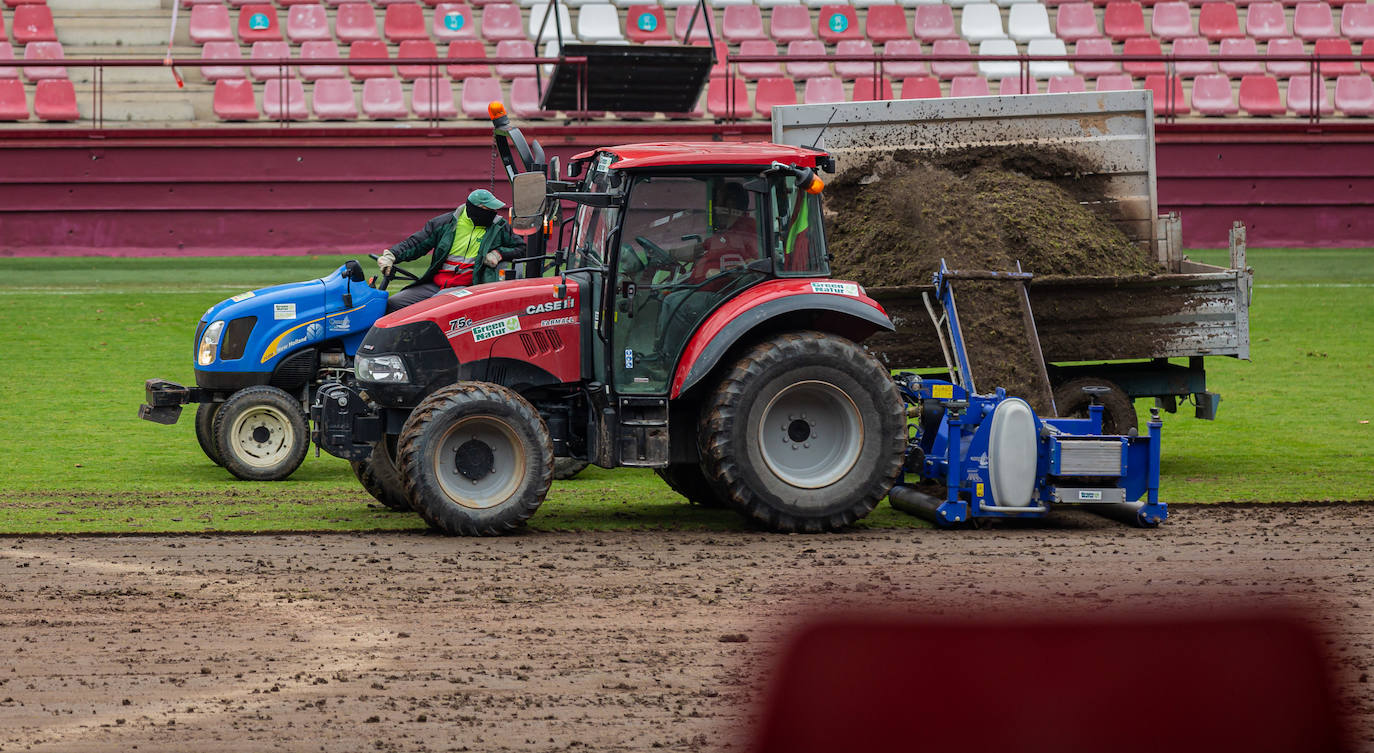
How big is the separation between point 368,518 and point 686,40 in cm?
1200

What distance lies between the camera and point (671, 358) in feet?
28.7

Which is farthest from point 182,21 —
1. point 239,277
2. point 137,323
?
point 137,323

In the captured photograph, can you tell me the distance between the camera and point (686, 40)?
→ 20109 mm

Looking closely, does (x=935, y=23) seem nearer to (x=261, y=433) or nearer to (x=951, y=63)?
(x=951, y=63)

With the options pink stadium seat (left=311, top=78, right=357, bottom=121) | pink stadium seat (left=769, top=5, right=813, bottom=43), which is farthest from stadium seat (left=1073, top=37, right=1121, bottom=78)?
pink stadium seat (left=311, top=78, right=357, bottom=121)

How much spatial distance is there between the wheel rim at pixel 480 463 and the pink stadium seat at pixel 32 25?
16.6m

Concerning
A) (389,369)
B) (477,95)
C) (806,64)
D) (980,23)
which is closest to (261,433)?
(389,369)

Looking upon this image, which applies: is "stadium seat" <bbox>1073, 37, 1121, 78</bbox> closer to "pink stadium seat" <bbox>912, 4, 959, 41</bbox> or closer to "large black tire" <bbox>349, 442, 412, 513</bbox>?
"pink stadium seat" <bbox>912, 4, 959, 41</bbox>

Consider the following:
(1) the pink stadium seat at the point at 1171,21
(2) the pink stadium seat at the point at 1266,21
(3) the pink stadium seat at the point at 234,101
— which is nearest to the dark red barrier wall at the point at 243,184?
(3) the pink stadium seat at the point at 234,101

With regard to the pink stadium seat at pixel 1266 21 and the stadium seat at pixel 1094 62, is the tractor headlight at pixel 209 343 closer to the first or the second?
the stadium seat at pixel 1094 62

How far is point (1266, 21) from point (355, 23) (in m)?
14.2

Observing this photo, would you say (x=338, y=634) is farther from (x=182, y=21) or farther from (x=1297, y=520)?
(x=182, y=21)

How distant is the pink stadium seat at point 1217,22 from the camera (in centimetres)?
2461

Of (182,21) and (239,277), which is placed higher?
(182,21)
